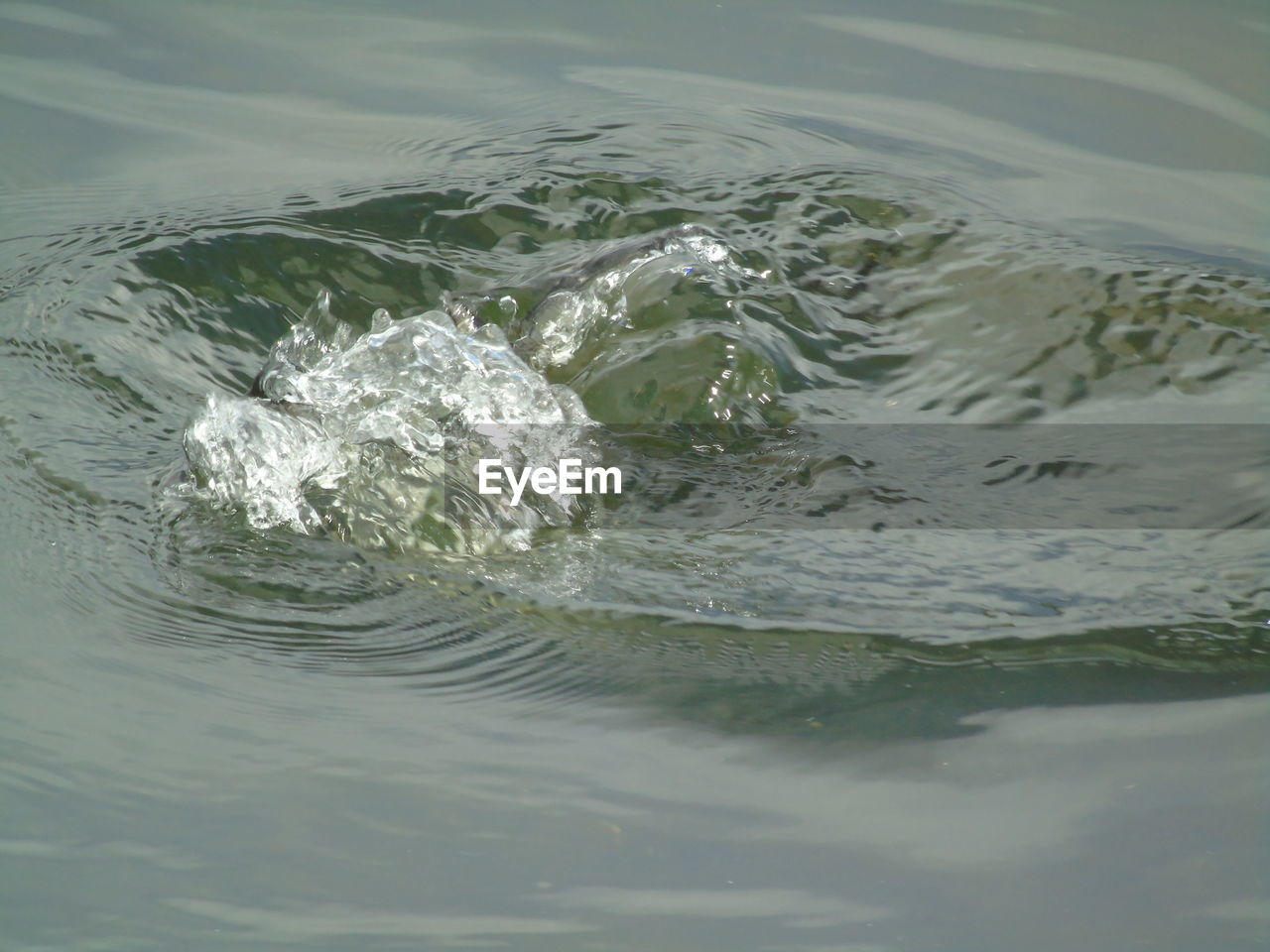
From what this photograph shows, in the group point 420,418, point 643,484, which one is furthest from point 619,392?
point 420,418

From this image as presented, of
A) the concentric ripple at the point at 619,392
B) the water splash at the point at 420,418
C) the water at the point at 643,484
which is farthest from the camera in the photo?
the water splash at the point at 420,418

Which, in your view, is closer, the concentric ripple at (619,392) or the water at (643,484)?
the water at (643,484)

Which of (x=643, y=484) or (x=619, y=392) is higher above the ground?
(x=619, y=392)

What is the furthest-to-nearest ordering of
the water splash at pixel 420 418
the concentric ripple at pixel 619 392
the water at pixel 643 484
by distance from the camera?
1. the water splash at pixel 420 418
2. the concentric ripple at pixel 619 392
3. the water at pixel 643 484

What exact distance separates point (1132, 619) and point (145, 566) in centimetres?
161

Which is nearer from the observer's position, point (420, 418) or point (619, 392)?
Result: point (420, 418)

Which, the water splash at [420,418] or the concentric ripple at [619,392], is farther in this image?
the water splash at [420,418]

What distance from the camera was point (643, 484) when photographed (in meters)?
2.54

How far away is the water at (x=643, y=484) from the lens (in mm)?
1549

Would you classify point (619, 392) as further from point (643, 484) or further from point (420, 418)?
point (420, 418)

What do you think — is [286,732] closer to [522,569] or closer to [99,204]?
[522,569]

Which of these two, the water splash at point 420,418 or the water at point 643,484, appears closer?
the water at point 643,484

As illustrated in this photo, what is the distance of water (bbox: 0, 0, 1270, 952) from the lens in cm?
155

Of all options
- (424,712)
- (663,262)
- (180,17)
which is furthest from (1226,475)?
(180,17)
